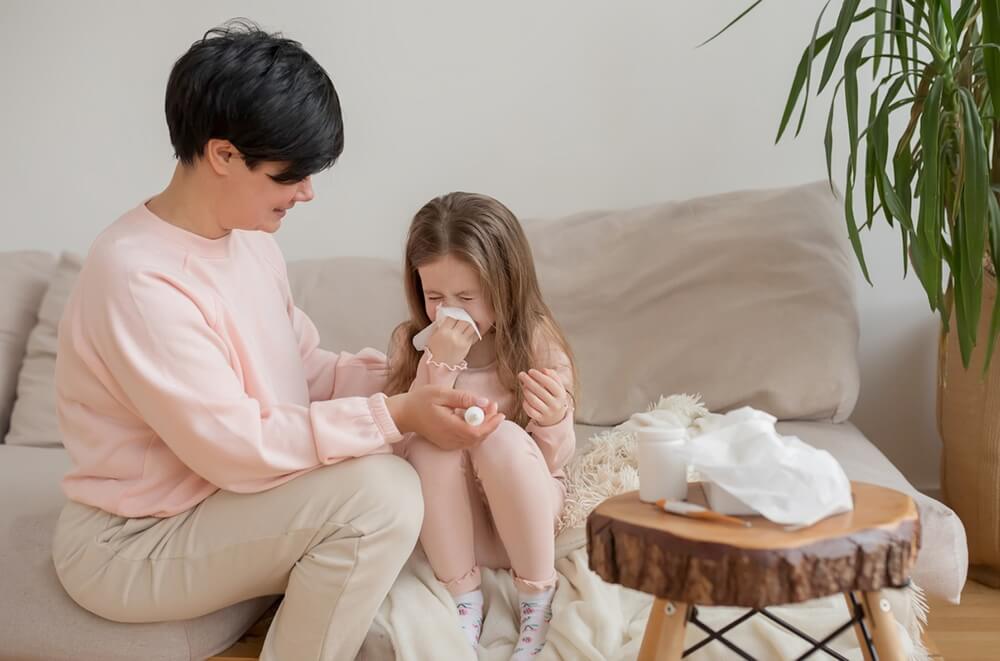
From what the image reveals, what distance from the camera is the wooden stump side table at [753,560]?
1073 mm

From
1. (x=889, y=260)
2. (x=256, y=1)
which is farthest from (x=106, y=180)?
(x=889, y=260)

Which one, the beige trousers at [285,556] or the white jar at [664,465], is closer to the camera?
the white jar at [664,465]

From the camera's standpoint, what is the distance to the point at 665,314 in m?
2.29

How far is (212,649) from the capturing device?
5.17 feet

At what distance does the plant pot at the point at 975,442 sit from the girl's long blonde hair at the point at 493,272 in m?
0.86

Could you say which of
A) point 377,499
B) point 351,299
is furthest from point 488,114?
point 377,499

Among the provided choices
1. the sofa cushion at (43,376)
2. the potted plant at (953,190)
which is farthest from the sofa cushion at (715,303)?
the sofa cushion at (43,376)

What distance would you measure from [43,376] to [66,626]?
39.6 inches

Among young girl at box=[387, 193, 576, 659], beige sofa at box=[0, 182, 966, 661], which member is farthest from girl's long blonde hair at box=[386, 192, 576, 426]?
beige sofa at box=[0, 182, 966, 661]

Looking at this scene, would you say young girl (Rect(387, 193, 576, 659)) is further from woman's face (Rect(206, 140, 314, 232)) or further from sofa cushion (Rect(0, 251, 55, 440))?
sofa cushion (Rect(0, 251, 55, 440))

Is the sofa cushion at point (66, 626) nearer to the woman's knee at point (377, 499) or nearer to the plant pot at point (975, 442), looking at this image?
the woman's knee at point (377, 499)

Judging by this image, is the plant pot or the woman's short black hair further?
the plant pot

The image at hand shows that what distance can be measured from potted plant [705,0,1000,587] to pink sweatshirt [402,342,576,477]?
1.93 ft

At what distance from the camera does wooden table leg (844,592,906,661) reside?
1.19 meters
